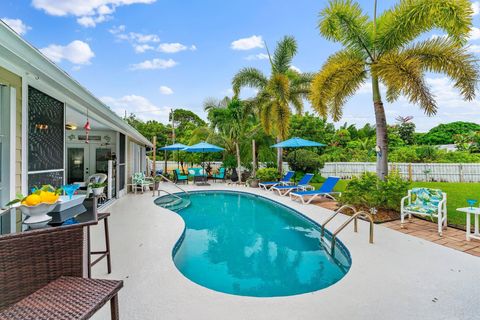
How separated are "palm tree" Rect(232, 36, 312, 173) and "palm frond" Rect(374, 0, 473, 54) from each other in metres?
5.88

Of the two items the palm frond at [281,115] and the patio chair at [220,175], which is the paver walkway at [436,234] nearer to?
the palm frond at [281,115]

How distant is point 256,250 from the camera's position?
523 centimetres

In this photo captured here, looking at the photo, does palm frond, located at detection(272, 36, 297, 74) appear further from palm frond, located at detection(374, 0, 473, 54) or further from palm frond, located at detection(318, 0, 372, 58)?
palm frond, located at detection(374, 0, 473, 54)

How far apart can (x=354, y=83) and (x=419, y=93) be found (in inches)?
74.3

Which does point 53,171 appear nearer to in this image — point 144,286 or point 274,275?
point 144,286

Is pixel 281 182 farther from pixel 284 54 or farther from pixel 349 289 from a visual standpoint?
pixel 349 289

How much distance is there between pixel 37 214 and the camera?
2.12 m

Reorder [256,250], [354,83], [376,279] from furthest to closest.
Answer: [354,83] → [256,250] → [376,279]

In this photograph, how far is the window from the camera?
3.70m

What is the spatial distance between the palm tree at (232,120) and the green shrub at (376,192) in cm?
872

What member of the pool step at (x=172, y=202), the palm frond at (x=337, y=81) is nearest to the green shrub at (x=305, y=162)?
the palm frond at (x=337, y=81)

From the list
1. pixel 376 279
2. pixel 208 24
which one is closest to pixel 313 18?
pixel 208 24

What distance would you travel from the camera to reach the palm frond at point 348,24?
7605mm

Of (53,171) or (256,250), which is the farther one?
(256,250)
